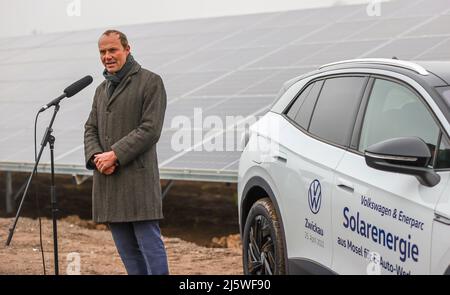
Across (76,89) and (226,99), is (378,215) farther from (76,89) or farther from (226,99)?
(226,99)

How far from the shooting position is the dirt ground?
9750 mm

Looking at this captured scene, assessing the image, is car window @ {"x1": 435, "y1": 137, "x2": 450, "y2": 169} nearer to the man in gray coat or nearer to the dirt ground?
the man in gray coat

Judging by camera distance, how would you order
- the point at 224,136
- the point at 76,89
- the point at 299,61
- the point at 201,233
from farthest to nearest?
the point at 299,61, the point at 201,233, the point at 224,136, the point at 76,89

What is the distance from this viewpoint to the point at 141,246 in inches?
224

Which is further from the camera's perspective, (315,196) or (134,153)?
(134,153)

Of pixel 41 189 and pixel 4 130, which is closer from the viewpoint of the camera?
pixel 4 130

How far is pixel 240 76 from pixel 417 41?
3689 millimetres

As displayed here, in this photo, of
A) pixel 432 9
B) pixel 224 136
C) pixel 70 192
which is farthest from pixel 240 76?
pixel 70 192

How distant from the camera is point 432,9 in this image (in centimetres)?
1795

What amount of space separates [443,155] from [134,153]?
229cm

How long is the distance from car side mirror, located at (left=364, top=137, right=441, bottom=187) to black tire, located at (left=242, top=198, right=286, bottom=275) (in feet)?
5.70

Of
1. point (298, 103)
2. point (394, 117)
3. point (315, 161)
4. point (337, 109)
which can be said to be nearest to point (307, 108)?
point (298, 103)

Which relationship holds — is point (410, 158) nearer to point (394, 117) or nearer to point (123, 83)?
point (394, 117)

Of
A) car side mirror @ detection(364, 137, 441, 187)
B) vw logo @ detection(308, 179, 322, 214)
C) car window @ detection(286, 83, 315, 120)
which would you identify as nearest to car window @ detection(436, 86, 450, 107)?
car side mirror @ detection(364, 137, 441, 187)
